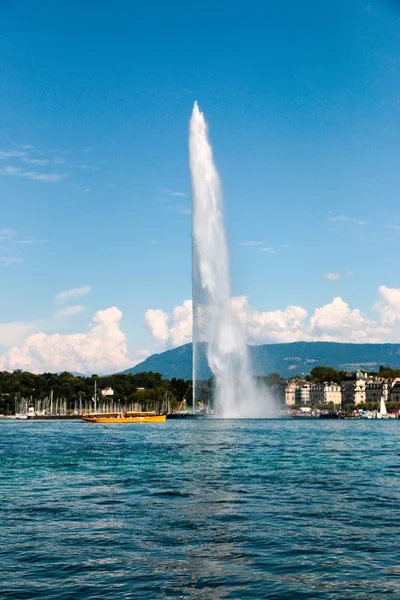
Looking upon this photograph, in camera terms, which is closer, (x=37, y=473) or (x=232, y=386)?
(x=37, y=473)

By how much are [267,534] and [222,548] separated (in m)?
1.88

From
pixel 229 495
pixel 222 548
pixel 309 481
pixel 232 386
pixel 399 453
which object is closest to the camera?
pixel 222 548

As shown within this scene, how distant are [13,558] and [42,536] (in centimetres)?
247

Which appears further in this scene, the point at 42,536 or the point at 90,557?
the point at 42,536

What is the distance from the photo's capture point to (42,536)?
18391 millimetres

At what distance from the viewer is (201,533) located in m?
18.8

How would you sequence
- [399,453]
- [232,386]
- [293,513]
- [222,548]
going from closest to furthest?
[222,548] → [293,513] → [399,453] → [232,386]

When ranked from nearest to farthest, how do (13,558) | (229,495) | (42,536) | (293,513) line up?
(13,558) < (42,536) < (293,513) < (229,495)

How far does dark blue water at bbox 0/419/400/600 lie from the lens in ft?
45.2

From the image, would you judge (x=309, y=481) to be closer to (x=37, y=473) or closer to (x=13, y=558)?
(x=37, y=473)

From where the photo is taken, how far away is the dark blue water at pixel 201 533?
45.2ft

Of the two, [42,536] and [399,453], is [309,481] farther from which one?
[399,453]

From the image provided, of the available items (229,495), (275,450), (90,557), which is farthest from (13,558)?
(275,450)

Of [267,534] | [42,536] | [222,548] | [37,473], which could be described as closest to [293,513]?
[267,534]
